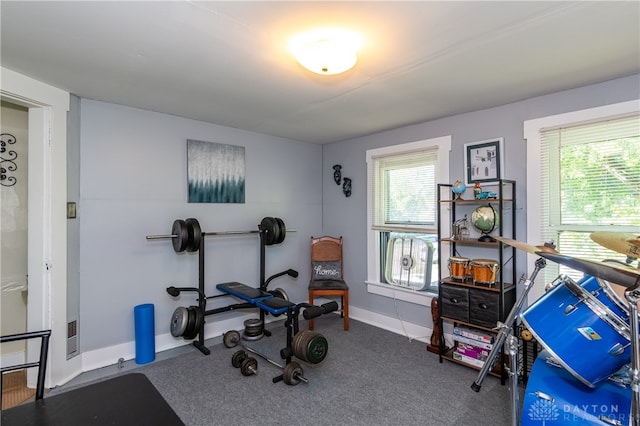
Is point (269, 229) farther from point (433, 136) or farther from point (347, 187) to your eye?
point (433, 136)

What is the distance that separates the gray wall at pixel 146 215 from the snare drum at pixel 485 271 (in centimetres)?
243

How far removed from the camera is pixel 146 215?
129 inches

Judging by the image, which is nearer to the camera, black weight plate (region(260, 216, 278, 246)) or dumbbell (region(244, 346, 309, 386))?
dumbbell (region(244, 346, 309, 386))

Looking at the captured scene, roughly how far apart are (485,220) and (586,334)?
1.42m

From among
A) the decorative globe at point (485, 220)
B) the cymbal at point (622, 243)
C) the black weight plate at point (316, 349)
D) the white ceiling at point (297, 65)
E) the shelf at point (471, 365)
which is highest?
the white ceiling at point (297, 65)

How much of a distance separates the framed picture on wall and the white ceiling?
14.7 inches

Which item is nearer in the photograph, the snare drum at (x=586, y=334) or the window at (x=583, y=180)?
the snare drum at (x=586, y=334)

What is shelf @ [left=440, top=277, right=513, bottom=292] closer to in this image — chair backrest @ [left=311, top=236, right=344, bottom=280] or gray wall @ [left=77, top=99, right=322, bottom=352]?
chair backrest @ [left=311, top=236, right=344, bottom=280]

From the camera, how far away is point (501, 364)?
8.93 feet

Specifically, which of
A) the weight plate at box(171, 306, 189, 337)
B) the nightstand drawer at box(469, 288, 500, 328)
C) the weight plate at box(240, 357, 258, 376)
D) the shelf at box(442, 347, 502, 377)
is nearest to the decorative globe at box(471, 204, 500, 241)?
the nightstand drawer at box(469, 288, 500, 328)

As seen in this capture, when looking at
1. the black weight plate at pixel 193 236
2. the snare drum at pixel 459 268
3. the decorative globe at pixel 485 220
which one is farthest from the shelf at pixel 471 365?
the black weight plate at pixel 193 236

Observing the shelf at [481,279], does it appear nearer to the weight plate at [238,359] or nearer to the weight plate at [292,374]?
the weight plate at [292,374]

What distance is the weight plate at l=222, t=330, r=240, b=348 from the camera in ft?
11.2

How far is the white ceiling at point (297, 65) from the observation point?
165cm
